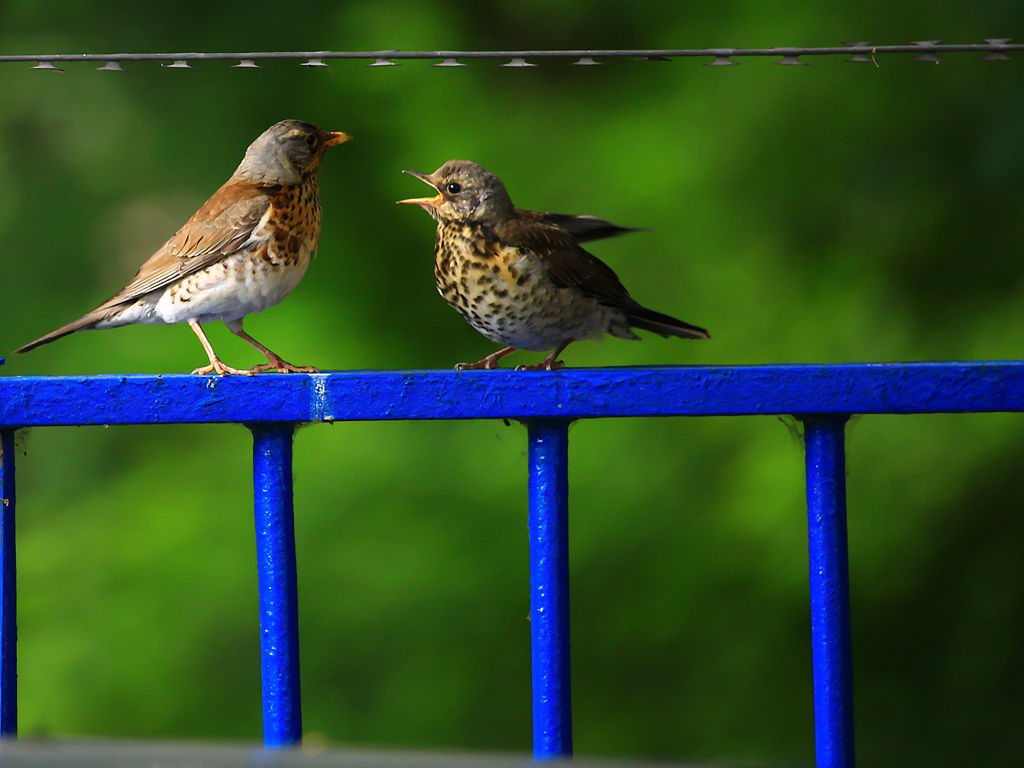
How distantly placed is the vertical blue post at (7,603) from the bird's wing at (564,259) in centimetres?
77

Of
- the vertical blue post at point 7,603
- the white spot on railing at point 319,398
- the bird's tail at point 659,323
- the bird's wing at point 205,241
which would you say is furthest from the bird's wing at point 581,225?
the vertical blue post at point 7,603

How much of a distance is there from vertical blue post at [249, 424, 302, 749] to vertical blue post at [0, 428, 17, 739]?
0.29 metres

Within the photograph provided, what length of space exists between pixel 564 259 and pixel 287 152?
44 centimetres

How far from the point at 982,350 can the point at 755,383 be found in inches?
54.2

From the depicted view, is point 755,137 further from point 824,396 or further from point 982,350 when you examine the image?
point 824,396

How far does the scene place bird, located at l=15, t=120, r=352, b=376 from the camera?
1.74 meters

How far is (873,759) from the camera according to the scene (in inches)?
106

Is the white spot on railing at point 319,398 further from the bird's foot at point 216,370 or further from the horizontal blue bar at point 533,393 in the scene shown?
the bird's foot at point 216,370

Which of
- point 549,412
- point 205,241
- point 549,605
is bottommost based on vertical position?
point 549,605

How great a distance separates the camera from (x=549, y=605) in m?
1.36

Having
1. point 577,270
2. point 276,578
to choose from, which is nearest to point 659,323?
point 577,270

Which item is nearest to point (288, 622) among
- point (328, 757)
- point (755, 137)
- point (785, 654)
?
point (328, 757)

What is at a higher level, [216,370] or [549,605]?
[216,370]

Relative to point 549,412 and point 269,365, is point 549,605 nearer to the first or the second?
point 549,412
